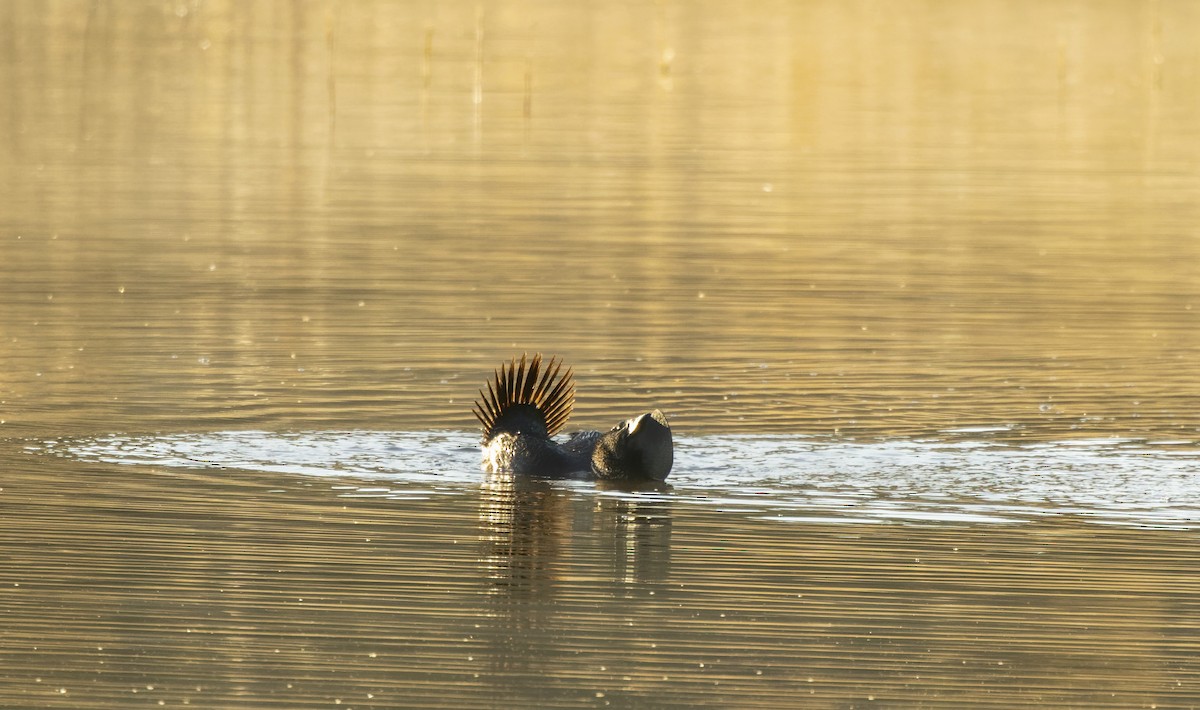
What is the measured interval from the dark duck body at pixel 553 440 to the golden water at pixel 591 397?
1.01ft

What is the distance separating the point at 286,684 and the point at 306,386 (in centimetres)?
661

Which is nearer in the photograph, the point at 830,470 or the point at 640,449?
the point at 640,449

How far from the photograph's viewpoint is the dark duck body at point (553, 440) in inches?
450

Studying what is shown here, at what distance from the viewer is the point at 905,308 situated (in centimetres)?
1819

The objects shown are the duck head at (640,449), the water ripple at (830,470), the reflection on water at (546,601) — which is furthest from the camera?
the duck head at (640,449)

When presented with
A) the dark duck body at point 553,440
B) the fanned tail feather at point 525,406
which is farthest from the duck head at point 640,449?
the fanned tail feather at point 525,406

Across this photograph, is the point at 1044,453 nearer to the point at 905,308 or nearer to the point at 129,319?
the point at 905,308

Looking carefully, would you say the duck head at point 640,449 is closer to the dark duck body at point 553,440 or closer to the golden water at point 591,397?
the dark duck body at point 553,440

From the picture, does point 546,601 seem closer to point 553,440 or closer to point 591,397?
point 553,440

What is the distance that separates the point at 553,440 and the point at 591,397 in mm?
1420

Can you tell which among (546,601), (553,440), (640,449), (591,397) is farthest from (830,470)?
(546,601)

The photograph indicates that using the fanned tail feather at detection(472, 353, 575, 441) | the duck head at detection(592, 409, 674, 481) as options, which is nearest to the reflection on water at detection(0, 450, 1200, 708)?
the duck head at detection(592, 409, 674, 481)

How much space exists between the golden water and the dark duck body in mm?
308

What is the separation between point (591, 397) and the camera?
1397 centimetres
